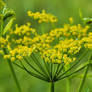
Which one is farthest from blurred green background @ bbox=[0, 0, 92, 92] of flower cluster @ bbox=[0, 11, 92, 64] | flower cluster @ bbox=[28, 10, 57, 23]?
flower cluster @ bbox=[0, 11, 92, 64]

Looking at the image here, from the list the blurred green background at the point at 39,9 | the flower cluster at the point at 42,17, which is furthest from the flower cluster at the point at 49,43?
the blurred green background at the point at 39,9

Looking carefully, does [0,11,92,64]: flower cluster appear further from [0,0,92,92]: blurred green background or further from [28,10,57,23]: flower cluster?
[0,0,92,92]: blurred green background

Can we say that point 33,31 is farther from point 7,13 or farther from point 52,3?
point 52,3

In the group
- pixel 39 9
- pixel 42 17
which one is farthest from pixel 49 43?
pixel 39 9

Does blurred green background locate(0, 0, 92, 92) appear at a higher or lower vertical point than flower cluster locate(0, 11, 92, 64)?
lower

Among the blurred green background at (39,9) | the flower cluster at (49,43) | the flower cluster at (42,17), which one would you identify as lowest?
the blurred green background at (39,9)

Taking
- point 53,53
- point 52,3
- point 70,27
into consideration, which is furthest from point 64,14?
point 53,53

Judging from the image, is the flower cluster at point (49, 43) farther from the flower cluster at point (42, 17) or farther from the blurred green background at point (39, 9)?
the blurred green background at point (39, 9)
